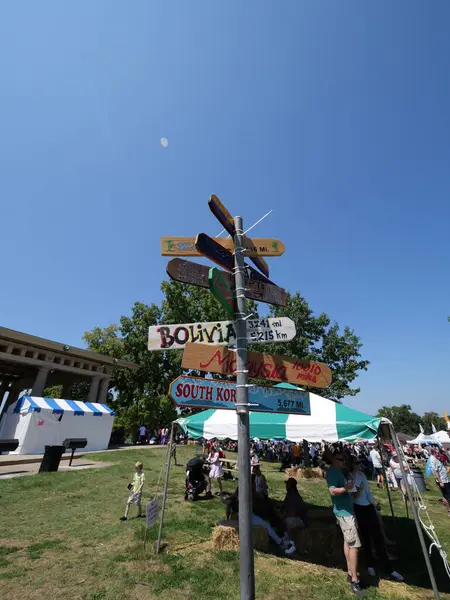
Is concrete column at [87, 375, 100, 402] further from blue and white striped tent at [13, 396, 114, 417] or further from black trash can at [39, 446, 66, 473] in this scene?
black trash can at [39, 446, 66, 473]

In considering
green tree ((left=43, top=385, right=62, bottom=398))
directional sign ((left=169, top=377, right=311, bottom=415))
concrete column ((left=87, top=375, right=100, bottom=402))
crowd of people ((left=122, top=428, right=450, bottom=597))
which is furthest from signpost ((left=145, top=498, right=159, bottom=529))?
green tree ((left=43, top=385, right=62, bottom=398))

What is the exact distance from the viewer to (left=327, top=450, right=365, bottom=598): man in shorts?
15.1 ft

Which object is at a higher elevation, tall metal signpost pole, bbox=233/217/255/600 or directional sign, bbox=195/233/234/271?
directional sign, bbox=195/233/234/271

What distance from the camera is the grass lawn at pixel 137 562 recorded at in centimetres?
446

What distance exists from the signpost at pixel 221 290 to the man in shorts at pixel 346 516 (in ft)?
11.8

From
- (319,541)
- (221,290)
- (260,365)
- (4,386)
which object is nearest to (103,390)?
(4,386)

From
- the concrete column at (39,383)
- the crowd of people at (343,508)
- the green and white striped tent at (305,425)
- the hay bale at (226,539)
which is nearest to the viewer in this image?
the crowd of people at (343,508)

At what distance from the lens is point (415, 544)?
6.69 m

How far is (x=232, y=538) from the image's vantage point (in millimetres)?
5969

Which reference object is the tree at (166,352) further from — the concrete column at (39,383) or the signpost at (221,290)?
the signpost at (221,290)

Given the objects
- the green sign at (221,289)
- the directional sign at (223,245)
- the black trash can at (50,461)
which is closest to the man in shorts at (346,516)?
the green sign at (221,289)

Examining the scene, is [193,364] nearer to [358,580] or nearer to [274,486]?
[358,580]

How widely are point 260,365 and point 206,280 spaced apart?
110 centimetres

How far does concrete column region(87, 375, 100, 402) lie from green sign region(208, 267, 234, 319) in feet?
90.9
